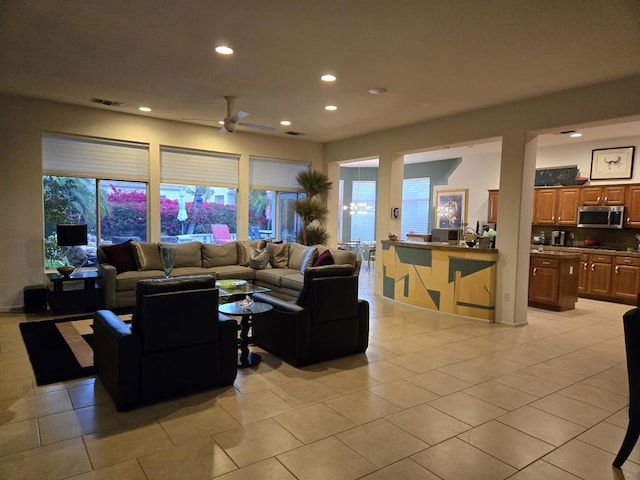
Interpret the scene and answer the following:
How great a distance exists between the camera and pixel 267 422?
280cm

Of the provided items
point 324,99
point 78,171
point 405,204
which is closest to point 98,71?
point 78,171

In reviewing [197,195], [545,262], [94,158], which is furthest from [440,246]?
[94,158]

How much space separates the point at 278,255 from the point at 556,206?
573cm

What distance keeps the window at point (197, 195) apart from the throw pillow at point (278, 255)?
120 centimetres

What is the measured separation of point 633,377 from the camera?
2.37 m

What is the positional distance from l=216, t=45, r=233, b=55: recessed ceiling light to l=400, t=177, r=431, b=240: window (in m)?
7.88

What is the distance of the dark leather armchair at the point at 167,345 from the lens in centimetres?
290

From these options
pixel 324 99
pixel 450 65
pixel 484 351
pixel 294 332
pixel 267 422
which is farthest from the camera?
pixel 324 99

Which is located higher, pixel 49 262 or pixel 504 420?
pixel 49 262

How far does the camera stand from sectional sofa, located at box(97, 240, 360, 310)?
5.80 metres

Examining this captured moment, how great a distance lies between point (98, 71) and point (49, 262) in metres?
3.16

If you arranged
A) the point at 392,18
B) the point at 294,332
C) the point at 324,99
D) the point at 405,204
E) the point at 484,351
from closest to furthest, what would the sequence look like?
the point at 392,18, the point at 294,332, the point at 484,351, the point at 324,99, the point at 405,204

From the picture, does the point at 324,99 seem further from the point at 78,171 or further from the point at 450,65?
the point at 78,171

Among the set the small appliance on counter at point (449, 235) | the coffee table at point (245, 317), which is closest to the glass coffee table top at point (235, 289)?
the coffee table at point (245, 317)
